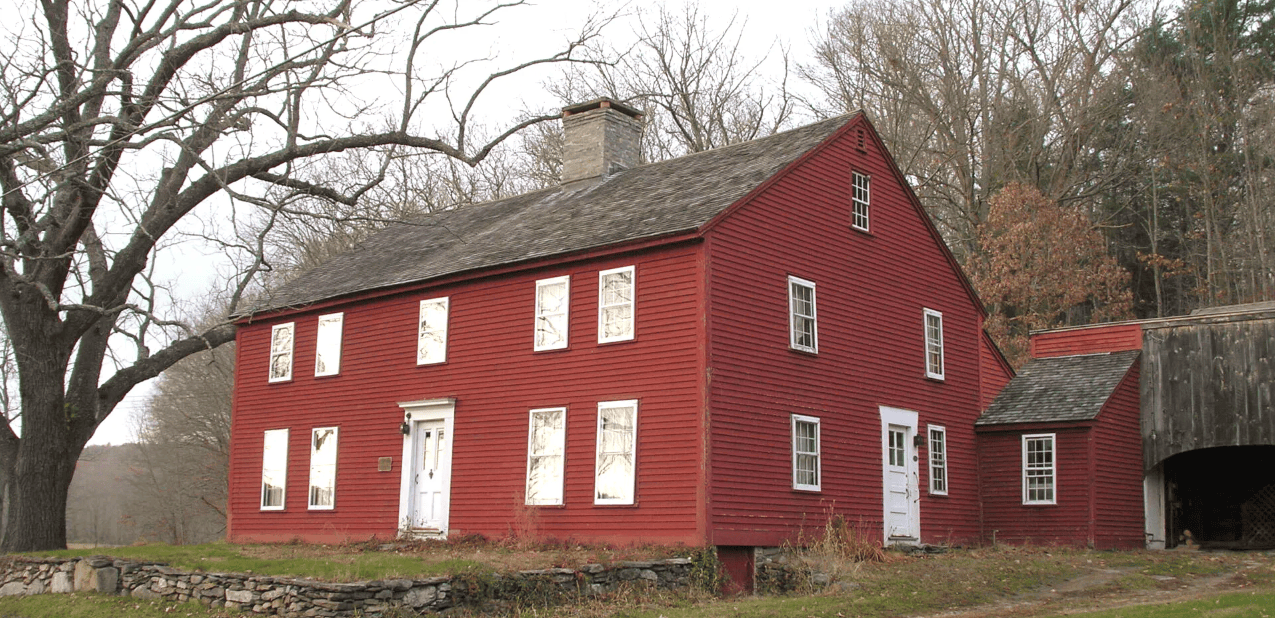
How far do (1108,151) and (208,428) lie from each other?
34442 millimetres

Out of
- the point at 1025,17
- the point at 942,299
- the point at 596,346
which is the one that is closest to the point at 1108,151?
the point at 1025,17

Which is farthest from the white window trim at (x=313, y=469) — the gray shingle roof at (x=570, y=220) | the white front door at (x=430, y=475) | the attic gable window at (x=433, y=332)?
the attic gable window at (x=433, y=332)

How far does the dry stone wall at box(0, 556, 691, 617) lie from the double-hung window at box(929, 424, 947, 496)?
7686mm

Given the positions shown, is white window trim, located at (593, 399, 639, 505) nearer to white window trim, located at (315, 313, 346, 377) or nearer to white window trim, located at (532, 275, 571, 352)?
white window trim, located at (532, 275, 571, 352)

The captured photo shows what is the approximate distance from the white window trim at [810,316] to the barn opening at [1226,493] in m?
9.96

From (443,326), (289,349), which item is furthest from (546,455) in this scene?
(289,349)

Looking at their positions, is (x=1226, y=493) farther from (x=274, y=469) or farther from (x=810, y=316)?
(x=274, y=469)

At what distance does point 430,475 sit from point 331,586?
7.76m

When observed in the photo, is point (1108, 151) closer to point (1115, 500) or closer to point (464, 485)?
point (1115, 500)

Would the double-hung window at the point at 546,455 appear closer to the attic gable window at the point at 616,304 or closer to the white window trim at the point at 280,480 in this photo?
the attic gable window at the point at 616,304

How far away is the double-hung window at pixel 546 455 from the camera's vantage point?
1866 cm

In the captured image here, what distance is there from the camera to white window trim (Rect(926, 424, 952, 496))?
21.8m

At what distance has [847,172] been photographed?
21.2 meters

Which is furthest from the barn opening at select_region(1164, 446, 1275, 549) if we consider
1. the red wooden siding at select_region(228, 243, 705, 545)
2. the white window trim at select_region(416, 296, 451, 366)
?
the white window trim at select_region(416, 296, 451, 366)
